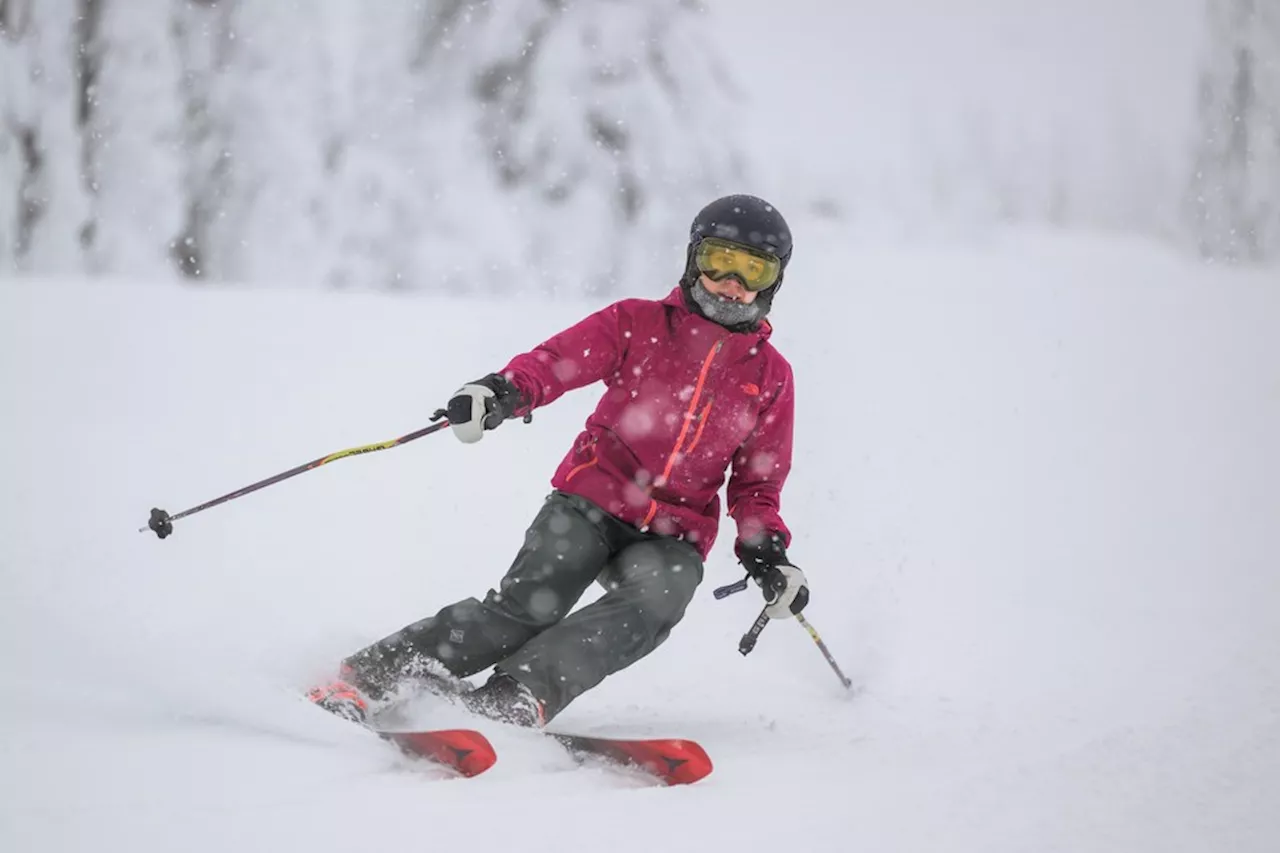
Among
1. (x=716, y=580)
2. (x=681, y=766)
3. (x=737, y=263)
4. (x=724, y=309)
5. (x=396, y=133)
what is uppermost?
(x=396, y=133)

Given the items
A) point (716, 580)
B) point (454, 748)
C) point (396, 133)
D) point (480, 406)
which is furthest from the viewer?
point (396, 133)

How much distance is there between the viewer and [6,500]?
530cm

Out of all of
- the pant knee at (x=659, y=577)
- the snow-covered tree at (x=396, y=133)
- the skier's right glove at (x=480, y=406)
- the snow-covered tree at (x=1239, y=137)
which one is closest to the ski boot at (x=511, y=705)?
the pant knee at (x=659, y=577)

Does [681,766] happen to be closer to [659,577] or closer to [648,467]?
[659,577]

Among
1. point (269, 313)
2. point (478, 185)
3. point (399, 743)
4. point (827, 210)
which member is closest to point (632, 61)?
point (478, 185)

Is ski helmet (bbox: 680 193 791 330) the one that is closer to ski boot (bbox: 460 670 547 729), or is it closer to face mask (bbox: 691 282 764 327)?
face mask (bbox: 691 282 764 327)

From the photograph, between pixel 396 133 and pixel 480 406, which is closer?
pixel 480 406

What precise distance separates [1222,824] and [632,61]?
40.3ft

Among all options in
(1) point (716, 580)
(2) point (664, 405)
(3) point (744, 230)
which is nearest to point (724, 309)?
(3) point (744, 230)

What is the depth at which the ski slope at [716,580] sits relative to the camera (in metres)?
2.49

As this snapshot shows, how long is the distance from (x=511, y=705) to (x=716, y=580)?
3.10 metres

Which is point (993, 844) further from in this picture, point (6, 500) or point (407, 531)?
point (6, 500)

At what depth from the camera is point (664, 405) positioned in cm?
344

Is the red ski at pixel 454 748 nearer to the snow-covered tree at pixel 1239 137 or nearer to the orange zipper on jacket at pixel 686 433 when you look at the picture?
the orange zipper on jacket at pixel 686 433
